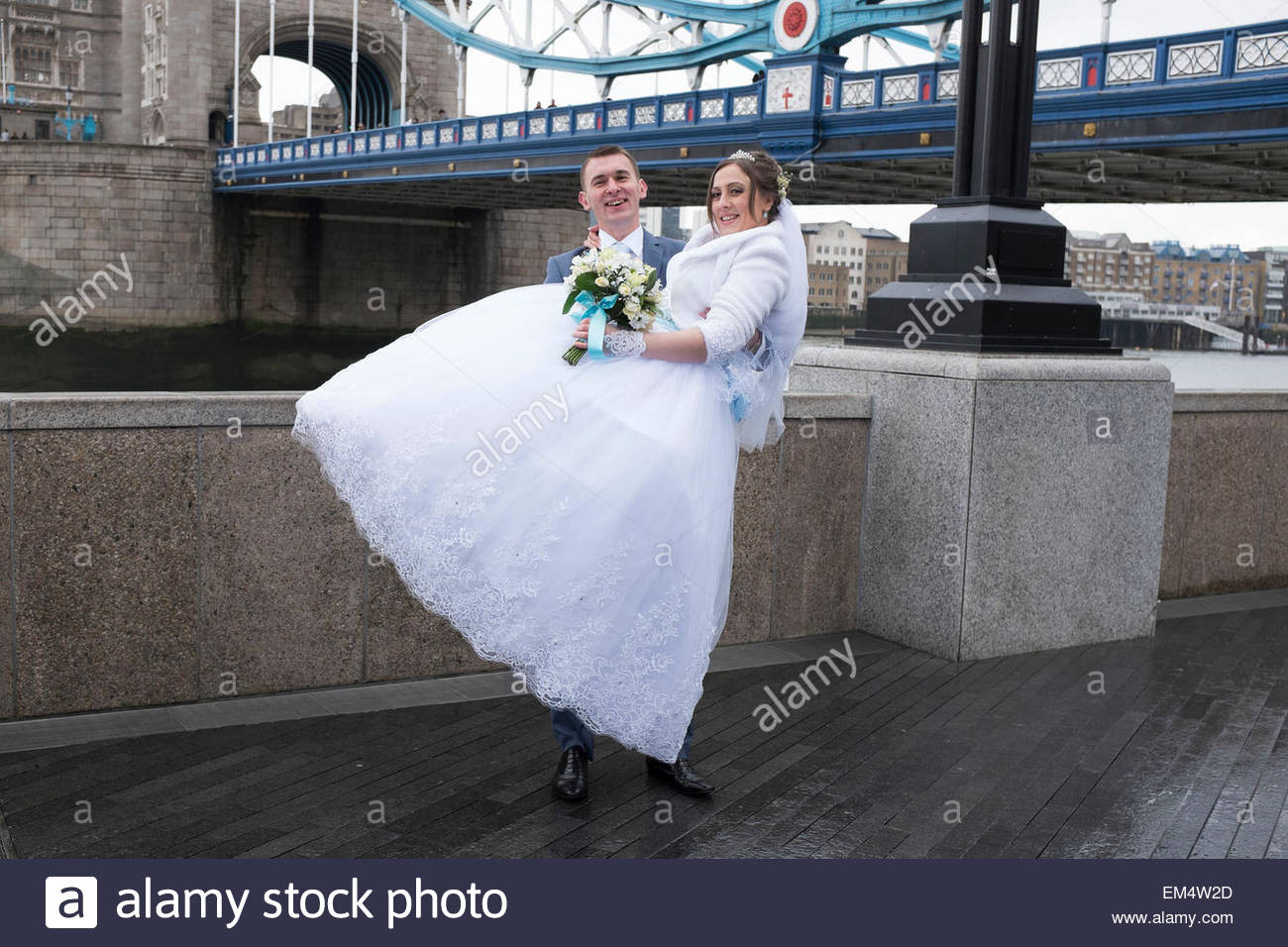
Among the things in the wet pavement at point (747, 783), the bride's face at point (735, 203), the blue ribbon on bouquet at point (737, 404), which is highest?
the bride's face at point (735, 203)

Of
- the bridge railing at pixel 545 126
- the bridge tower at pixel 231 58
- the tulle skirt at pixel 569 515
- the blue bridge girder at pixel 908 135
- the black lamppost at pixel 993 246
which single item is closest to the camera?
the tulle skirt at pixel 569 515

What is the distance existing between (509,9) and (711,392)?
1506 inches

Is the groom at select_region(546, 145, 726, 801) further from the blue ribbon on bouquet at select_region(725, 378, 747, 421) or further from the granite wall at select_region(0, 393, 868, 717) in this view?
the granite wall at select_region(0, 393, 868, 717)

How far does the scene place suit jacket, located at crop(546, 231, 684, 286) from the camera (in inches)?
142

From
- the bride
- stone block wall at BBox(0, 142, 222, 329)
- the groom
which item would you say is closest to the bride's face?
the bride

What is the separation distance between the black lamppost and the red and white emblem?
17703mm

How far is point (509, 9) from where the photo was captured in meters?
39.0

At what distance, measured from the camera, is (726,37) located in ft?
86.0

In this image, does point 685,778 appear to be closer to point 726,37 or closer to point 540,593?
point 540,593

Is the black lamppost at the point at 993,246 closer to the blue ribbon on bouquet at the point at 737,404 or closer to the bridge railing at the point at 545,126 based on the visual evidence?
the blue ribbon on bouquet at the point at 737,404

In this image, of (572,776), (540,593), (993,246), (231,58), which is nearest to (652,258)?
(540,593)

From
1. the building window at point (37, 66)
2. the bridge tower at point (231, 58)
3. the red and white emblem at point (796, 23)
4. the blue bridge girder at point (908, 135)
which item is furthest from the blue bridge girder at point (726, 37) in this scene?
the building window at point (37, 66)

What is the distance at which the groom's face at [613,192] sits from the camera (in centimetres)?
340

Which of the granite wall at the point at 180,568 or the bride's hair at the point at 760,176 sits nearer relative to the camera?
the bride's hair at the point at 760,176
